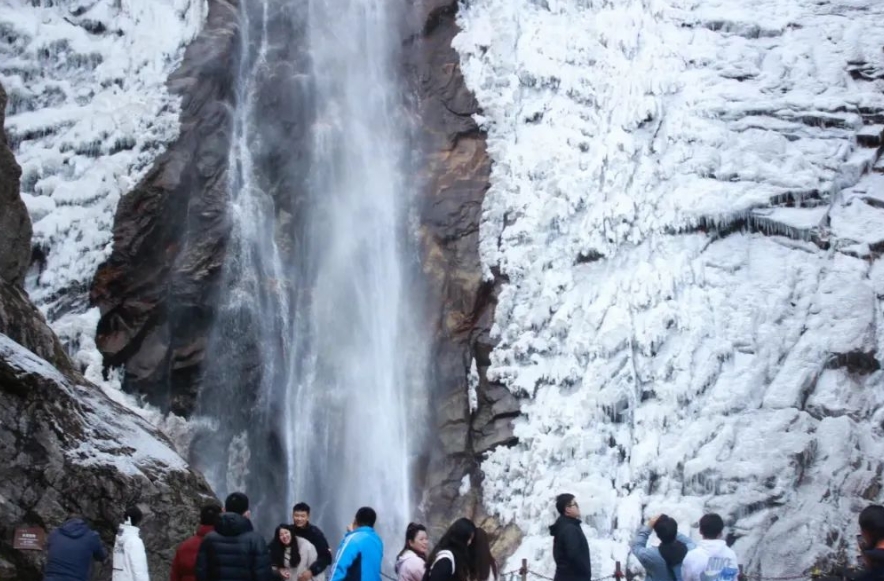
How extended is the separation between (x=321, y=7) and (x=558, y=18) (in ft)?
15.5

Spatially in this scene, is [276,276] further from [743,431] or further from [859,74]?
[859,74]

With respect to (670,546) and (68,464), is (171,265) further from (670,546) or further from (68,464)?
(670,546)

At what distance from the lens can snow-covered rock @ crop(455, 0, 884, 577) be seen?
49.2 feet

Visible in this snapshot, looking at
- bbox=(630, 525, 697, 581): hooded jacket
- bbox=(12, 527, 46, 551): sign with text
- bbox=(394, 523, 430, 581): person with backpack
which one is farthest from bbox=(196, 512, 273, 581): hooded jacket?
bbox=(12, 527, 46, 551): sign with text

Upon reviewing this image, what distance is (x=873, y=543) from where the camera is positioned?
17.7 ft

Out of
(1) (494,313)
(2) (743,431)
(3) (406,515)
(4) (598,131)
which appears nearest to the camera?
(2) (743,431)

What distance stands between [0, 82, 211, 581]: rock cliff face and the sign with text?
7cm

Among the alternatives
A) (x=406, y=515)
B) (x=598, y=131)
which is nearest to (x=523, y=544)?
(x=406, y=515)

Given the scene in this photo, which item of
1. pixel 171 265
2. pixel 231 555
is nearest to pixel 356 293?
pixel 171 265

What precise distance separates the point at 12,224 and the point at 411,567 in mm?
8348

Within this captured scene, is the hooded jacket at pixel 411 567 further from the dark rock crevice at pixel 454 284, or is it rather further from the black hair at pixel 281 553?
the dark rock crevice at pixel 454 284

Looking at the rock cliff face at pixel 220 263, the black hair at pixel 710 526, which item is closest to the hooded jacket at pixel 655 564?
the black hair at pixel 710 526

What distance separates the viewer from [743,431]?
15.2m

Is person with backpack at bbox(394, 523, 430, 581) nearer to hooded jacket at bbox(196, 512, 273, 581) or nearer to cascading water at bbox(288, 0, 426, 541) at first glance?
hooded jacket at bbox(196, 512, 273, 581)
